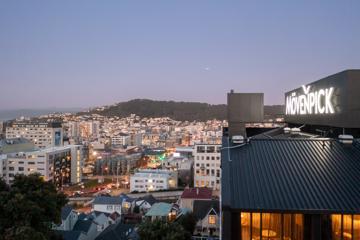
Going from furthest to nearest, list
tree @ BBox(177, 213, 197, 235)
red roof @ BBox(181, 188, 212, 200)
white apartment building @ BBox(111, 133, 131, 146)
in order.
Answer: white apartment building @ BBox(111, 133, 131, 146)
red roof @ BBox(181, 188, 212, 200)
tree @ BBox(177, 213, 197, 235)

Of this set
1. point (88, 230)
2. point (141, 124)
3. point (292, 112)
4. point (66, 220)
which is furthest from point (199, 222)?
point (141, 124)

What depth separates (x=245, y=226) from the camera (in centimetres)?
643

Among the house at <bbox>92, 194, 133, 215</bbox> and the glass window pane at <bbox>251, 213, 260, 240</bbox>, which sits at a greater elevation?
the glass window pane at <bbox>251, 213, 260, 240</bbox>

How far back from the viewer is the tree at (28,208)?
1233 cm

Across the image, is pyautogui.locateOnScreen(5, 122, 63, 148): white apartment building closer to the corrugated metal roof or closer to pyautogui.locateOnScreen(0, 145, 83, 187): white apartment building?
pyautogui.locateOnScreen(0, 145, 83, 187): white apartment building

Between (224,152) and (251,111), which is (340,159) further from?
(251,111)

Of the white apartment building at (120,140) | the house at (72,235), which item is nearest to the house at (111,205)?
the house at (72,235)

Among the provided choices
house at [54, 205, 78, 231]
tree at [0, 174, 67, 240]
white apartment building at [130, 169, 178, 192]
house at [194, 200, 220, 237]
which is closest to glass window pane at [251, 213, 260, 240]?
tree at [0, 174, 67, 240]

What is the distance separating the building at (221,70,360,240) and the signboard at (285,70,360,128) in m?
0.02

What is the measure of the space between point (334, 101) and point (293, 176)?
357 centimetres

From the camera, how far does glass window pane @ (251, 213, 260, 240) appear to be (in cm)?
639

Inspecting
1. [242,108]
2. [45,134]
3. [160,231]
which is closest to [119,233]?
[160,231]

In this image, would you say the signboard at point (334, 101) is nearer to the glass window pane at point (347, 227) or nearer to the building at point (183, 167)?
the glass window pane at point (347, 227)

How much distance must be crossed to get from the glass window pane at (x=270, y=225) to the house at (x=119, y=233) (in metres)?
18.3
